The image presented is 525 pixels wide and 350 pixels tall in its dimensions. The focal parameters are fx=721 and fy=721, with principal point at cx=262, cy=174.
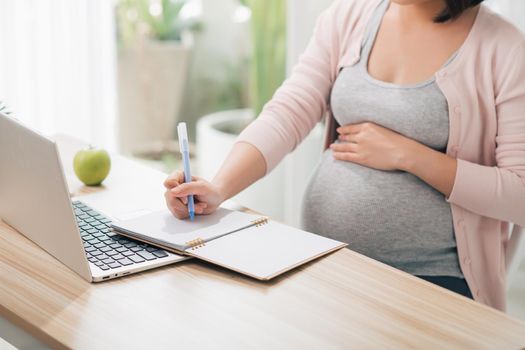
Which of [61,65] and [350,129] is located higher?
[350,129]

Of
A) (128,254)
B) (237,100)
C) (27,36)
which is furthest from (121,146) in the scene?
(128,254)

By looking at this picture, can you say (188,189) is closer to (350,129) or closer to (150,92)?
(350,129)

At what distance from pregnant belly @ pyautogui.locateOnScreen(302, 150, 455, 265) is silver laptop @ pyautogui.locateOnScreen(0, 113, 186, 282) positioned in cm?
47

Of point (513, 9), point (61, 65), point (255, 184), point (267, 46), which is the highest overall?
point (513, 9)

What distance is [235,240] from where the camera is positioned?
1.22m

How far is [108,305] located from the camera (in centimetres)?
101

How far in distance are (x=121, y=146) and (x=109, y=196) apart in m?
2.74

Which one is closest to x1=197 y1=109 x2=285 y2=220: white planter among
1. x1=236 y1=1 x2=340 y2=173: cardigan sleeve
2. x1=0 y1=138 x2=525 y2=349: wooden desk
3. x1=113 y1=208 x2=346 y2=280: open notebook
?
x1=236 y1=1 x2=340 y2=173: cardigan sleeve

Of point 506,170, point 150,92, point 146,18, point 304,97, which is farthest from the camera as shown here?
point 150,92

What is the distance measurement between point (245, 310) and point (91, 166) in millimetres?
650

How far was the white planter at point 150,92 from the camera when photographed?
3.97m

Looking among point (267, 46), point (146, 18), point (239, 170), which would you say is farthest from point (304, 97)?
point (146, 18)

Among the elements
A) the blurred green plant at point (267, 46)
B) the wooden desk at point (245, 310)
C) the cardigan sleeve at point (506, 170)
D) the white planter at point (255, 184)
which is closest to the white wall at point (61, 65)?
the white planter at point (255, 184)

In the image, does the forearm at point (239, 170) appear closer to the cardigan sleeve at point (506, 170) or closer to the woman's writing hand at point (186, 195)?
the woman's writing hand at point (186, 195)
